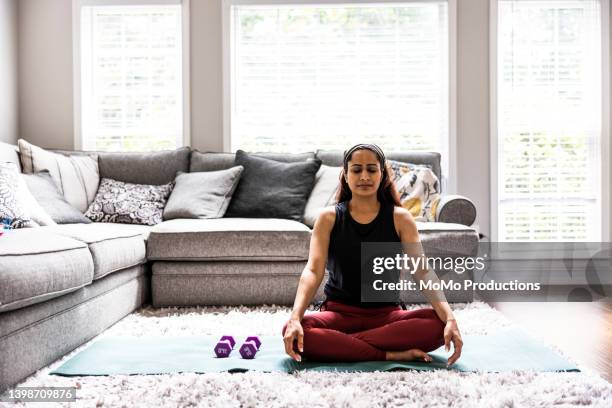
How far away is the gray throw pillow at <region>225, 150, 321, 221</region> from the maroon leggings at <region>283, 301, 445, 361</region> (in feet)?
5.66

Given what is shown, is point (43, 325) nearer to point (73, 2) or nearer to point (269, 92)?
point (269, 92)

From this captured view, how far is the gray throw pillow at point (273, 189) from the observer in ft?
12.3

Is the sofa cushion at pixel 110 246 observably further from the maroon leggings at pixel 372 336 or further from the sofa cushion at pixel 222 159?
the sofa cushion at pixel 222 159

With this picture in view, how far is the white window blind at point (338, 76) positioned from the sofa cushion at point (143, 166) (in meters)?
0.59

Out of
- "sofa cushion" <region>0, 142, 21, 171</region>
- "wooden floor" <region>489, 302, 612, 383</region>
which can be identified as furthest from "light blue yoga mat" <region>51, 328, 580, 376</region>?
"sofa cushion" <region>0, 142, 21, 171</region>

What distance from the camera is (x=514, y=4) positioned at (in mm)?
4500

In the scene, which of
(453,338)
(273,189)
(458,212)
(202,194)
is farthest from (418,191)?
(453,338)

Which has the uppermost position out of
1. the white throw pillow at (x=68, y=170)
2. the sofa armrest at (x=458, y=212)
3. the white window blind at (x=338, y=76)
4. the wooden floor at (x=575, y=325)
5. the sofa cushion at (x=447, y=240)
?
the white window blind at (x=338, y=76)

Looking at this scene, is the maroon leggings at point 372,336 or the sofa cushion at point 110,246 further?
the sofa cushion at point 110,246

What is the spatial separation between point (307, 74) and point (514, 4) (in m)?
1.70

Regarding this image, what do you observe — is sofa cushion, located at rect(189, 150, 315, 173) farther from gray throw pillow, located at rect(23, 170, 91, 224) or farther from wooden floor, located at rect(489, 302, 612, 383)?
wooden floor, located at rect(489, 302, 612, 383)

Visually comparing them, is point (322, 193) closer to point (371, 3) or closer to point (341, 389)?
point (371, 3)

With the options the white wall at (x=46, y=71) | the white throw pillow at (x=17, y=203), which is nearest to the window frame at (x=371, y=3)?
the white wall at (x=46, y=71)

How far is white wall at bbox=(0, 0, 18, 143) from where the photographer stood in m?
4.27
